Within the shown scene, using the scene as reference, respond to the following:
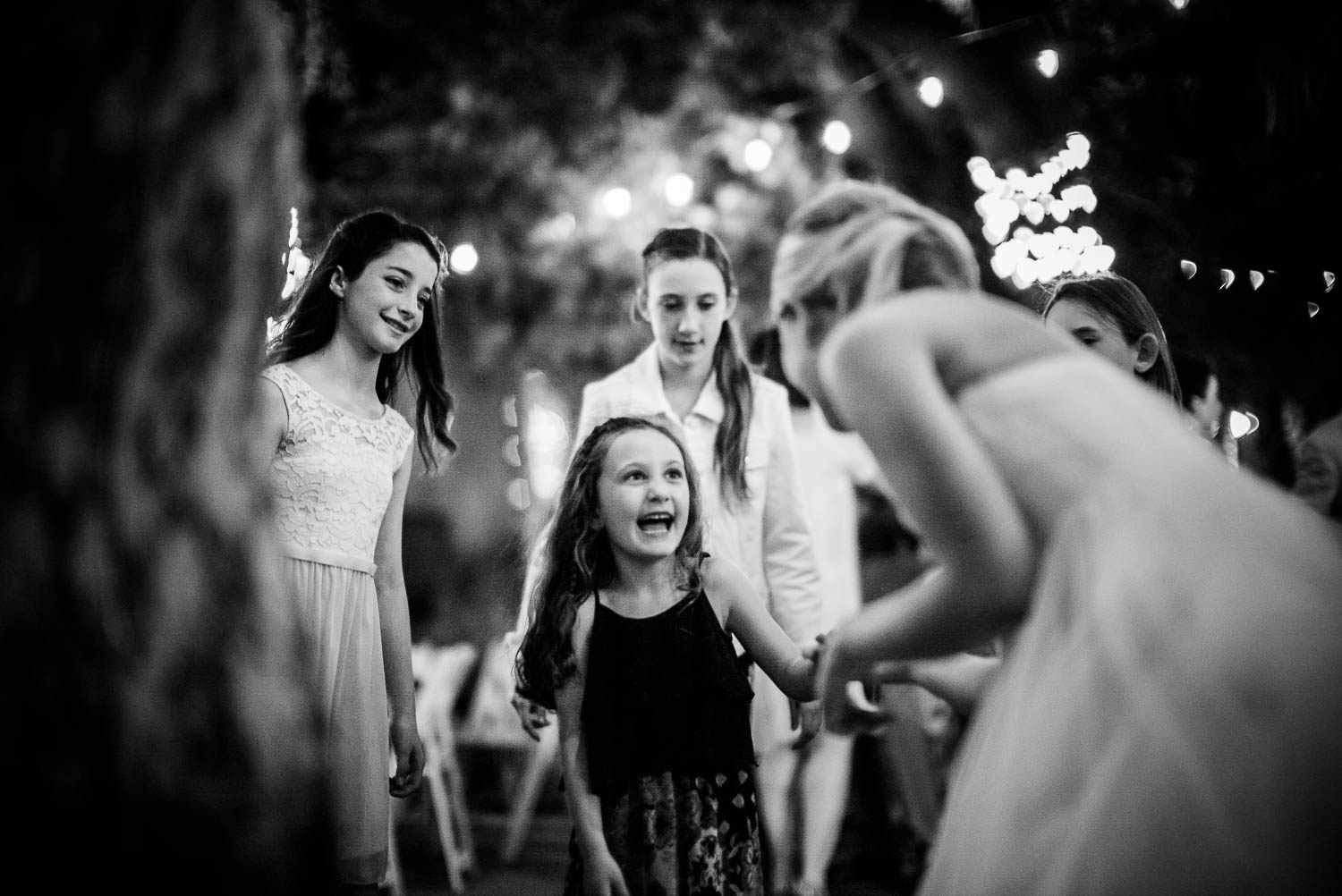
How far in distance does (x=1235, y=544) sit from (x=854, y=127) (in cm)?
539

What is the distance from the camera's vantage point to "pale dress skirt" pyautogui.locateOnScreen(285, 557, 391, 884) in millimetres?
2207

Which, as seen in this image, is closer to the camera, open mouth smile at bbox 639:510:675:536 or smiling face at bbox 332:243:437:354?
open mouth smile at bbox 639:510:675:536

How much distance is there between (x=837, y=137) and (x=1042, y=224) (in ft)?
6.51

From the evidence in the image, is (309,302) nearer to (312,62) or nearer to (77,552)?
(77,552)

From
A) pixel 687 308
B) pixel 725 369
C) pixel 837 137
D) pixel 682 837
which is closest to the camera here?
pixel 682 837

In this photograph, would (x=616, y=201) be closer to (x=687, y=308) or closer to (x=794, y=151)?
(x=794, y=151)

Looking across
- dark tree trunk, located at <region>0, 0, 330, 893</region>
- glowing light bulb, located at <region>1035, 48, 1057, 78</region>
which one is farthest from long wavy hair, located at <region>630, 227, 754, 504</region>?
glowing light bulb, located at <region>1035, 48, 1057, 78</region>

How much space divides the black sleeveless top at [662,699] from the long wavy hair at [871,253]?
Answer: 2.74ft

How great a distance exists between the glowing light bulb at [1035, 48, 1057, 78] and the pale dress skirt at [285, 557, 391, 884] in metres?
3.81

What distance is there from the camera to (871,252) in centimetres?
154

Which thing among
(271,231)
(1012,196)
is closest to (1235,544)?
(271,231)

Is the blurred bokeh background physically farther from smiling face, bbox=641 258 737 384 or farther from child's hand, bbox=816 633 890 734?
child's hand, bbox=816 633 890 734

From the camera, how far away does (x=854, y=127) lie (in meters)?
6.25

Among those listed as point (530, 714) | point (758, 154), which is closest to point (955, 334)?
point (530, 714)
